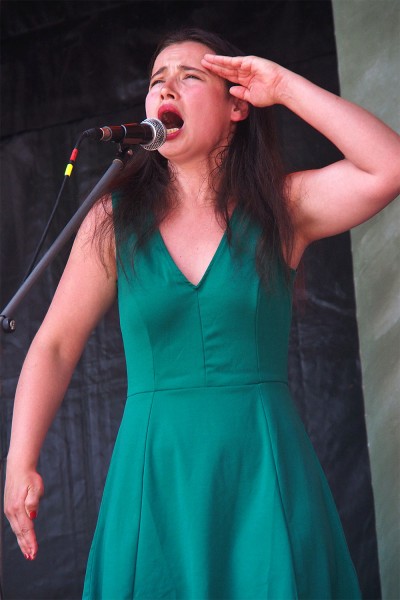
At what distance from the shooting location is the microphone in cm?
179

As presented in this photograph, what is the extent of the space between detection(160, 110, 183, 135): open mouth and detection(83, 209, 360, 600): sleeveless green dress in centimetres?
25

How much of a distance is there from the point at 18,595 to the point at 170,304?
2024 mm

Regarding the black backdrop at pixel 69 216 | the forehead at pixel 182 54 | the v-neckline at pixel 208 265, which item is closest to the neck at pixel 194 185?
the v-neckline at pixel 208 265

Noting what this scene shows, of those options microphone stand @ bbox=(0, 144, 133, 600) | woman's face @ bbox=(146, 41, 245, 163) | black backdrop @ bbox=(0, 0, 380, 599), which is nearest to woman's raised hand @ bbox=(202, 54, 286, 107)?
woman's face @ bbox=(146, 41, 245, 163)

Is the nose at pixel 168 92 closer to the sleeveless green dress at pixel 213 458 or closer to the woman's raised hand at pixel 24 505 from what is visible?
the sleeveless green dress at pixel 213 458

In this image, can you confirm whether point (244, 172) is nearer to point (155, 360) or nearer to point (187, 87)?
point (187, 87)

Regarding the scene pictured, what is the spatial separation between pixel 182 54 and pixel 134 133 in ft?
1.54

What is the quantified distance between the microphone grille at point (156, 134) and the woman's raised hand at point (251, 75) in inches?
11.2

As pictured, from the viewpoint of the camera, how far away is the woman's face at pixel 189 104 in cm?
210

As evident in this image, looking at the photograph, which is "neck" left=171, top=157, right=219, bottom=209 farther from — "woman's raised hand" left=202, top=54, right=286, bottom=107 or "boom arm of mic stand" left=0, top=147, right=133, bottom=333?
"boom arm of mic stand" left=0, top=147, right=133, bottom=333

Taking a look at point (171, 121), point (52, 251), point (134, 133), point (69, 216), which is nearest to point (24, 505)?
point (52, 251)

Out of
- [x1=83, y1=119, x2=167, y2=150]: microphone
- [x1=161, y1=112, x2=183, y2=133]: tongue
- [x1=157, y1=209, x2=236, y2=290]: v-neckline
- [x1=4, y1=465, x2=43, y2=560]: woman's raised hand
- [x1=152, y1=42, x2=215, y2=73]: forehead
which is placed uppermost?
[x1=152, y1=42, x2=215, y2=73]: forehead

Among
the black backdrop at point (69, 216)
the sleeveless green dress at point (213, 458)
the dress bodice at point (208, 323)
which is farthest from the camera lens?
the black backdrop at point (69, 216)

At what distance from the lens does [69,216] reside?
3.61m
